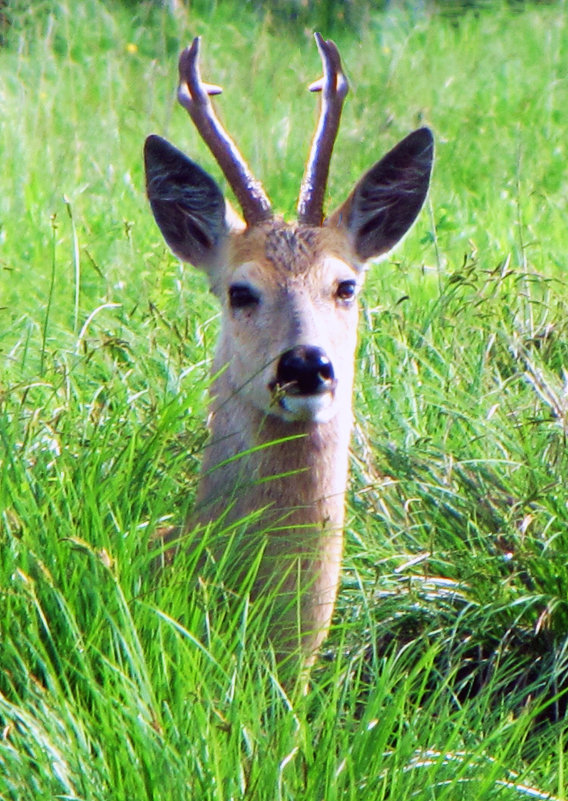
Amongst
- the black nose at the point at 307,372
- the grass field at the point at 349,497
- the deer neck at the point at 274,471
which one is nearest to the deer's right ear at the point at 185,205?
the grass field at the point at 349,497

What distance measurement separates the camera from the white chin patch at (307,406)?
3.58 meters

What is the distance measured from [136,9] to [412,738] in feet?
27.7

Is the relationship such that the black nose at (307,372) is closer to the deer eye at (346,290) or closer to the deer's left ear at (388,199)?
the deer eye at (346,290)

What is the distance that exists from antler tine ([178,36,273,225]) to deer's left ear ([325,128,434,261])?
252mm

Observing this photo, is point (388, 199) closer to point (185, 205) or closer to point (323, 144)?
point (323, 144)

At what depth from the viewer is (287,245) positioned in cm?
400

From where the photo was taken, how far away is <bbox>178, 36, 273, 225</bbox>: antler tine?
4.03m

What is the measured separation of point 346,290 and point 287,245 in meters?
0.21

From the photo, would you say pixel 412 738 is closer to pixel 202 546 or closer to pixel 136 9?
pixel 202 546

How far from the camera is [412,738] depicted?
2.81 metres

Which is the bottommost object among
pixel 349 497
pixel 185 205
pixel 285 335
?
pixel 349 497

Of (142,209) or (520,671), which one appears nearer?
(520,671)

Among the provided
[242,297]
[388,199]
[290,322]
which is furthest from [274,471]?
[388,199]

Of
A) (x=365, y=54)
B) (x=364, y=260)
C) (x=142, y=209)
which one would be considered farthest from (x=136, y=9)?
(x=364, y=260)
